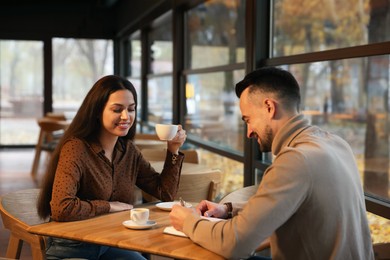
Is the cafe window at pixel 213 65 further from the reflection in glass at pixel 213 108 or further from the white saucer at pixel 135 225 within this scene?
the white saucer at pixel 135 225

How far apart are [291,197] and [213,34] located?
535 cm

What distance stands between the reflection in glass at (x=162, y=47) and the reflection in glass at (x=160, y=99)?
0.18 meters

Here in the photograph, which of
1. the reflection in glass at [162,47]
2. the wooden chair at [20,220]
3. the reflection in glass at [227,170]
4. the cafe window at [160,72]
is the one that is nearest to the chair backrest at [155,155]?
the reflection in glass at [227,170]

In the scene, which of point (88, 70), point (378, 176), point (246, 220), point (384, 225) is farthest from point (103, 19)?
point (246, 220)

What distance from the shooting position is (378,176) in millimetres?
5590

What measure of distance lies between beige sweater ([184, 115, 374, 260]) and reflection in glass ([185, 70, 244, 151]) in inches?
154

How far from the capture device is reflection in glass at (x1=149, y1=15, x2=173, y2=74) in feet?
26.0

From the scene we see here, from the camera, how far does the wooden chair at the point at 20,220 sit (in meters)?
2.00

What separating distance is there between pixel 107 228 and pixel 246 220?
613 millimetres

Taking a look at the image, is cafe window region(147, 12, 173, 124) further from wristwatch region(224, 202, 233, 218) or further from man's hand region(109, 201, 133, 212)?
wristwatch region(224, 202, 233, 218)

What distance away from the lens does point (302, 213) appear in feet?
5.23

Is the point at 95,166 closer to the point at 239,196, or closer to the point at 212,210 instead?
the point at 212,210

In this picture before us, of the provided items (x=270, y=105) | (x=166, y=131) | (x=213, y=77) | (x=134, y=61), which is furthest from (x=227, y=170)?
(x=134, y=61)

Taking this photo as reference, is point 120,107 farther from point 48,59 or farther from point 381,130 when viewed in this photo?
point 48,59
